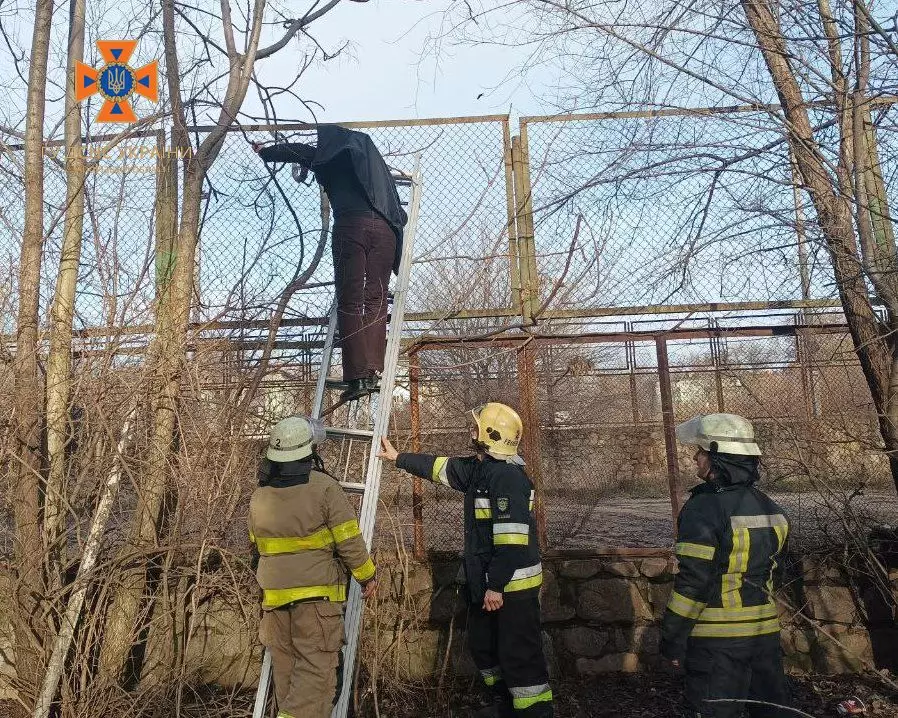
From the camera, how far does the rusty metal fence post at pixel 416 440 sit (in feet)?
16.2

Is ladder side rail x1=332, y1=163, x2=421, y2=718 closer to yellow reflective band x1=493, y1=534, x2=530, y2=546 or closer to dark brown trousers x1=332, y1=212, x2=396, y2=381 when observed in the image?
dark brown trousers x1=332, y1=212, x2=396, y2=381

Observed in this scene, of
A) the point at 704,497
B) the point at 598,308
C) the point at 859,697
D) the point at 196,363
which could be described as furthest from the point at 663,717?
the point at 196,363

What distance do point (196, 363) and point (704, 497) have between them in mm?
2908

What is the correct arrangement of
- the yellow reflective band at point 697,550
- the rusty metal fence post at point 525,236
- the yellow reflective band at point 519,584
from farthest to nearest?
the rusty metal fence post at point 525,236
the yellow reflective band at point 519,584
the yellow reflective band at point 697,550

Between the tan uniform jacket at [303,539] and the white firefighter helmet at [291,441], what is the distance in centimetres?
14

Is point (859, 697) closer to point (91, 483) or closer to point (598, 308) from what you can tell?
point (598, 308)

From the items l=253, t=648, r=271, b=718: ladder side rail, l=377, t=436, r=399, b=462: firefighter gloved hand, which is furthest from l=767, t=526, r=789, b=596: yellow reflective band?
l=253, t=648, r=271, b=718: ladder side rail

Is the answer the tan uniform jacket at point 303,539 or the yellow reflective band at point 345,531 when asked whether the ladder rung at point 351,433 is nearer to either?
the tan uniform jacket at point 303,539

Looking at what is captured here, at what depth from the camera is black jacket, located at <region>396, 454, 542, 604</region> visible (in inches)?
149

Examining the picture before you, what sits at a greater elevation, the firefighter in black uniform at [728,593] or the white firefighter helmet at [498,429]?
the white firefighter helmet at [498,429]

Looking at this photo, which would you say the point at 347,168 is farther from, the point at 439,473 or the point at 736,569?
the point at 736,569

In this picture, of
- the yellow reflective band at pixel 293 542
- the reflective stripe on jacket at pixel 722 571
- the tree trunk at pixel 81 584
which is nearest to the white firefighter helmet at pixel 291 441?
the yellow reflective band at pixel 293 542

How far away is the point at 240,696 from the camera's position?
4.60m

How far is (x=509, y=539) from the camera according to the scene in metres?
3.79
